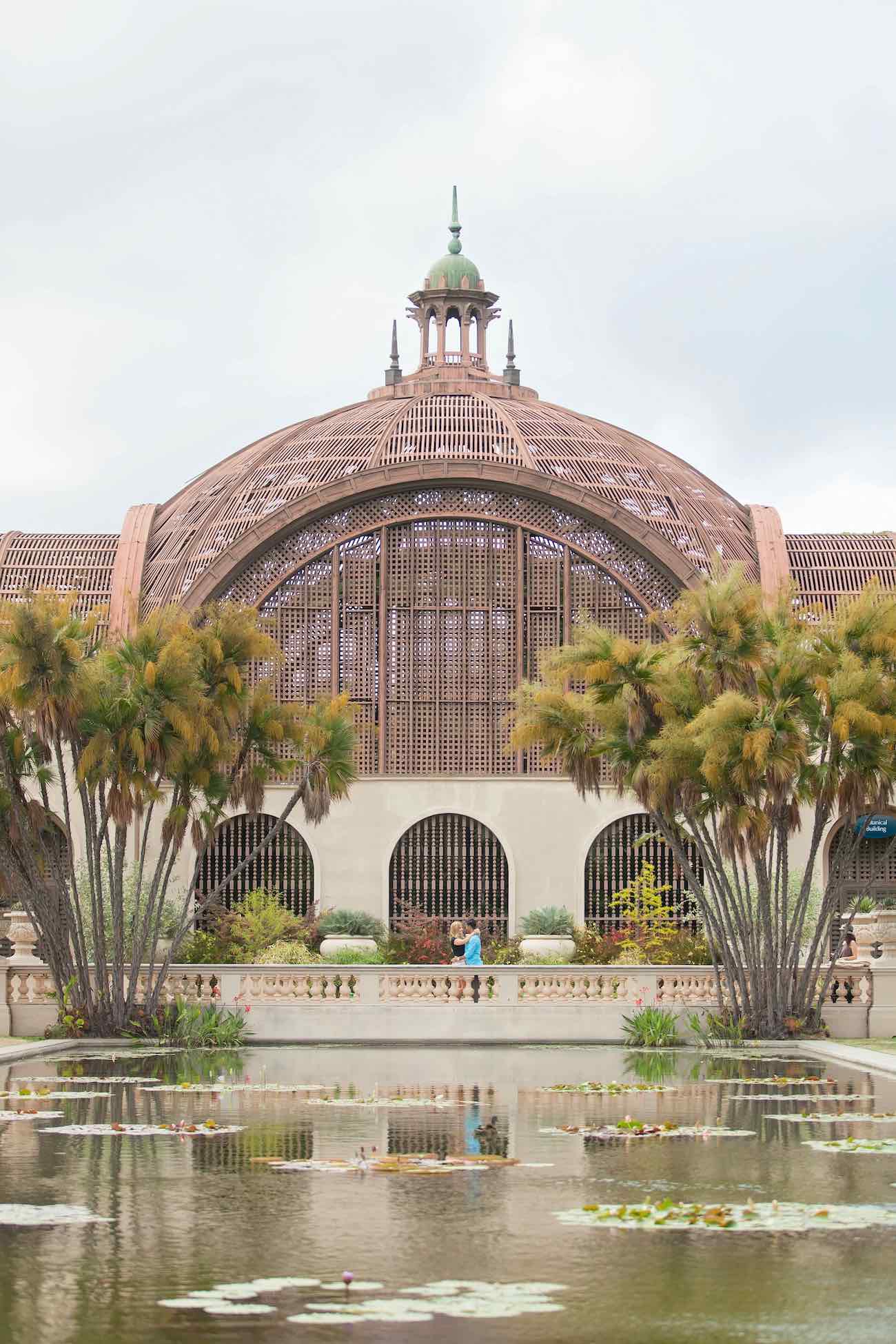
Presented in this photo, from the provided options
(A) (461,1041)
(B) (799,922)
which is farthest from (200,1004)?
(B) (799,922)

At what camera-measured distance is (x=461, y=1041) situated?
26.9 metres

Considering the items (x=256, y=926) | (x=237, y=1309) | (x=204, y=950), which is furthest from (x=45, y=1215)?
(x=204, y=950)

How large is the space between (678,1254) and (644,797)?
1688 centimetres

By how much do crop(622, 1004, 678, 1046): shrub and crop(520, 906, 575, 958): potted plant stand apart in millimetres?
8977

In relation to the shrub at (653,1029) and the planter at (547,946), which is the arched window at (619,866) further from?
the shrub at (653,1029)

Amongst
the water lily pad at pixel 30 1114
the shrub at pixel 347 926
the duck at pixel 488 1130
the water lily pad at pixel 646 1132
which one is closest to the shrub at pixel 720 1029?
the duck at pixel 488 1130

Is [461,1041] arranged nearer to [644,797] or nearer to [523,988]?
[523,988]

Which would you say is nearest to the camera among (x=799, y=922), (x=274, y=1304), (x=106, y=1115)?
(x=274, y=1304)

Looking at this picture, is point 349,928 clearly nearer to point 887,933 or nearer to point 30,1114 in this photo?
point 887,933

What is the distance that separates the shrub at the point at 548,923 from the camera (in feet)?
120

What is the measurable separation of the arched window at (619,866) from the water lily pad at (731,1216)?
91.7 feet

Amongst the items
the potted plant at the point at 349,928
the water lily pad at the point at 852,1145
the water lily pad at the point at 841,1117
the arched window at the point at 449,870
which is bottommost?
the water lily pad at the point at 852,1145

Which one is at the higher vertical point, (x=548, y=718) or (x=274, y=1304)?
(x=548, y=718)

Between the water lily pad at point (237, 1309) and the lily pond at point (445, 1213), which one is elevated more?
the lily pond at point (445, 1213)
